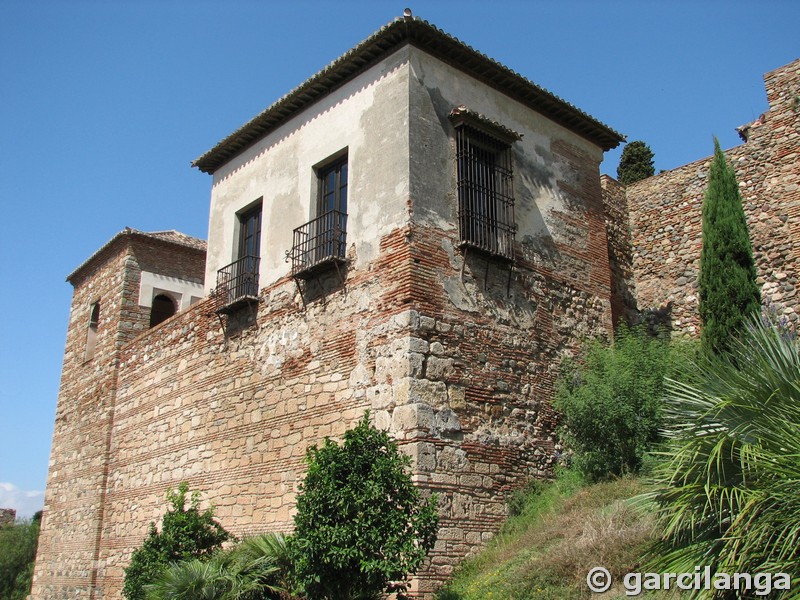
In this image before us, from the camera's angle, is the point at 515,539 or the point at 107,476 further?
the point at 107,476

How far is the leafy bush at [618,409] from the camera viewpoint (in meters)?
11.2

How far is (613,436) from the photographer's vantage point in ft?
36.8

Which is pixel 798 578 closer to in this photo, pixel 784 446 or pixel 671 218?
pixel 784 446

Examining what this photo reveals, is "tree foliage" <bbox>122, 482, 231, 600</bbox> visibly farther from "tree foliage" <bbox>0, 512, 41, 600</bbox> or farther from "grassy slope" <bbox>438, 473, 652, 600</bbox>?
"tree foliage" <bbox>0, 512, 41, 600</bbox>

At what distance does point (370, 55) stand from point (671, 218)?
7.41 m

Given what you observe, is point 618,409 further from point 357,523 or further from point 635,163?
point 635,163

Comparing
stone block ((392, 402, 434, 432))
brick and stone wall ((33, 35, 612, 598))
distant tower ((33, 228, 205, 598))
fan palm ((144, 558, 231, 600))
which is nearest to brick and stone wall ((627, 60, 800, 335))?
brick and stone wall ((33, 35, 612, 598))

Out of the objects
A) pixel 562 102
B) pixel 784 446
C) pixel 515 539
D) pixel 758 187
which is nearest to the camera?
pixel 784 446

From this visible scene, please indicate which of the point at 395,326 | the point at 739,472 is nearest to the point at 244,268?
the point at 395,326

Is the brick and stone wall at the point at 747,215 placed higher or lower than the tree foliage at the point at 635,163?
lower

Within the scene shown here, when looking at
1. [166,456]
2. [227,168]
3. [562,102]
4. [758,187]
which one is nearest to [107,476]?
[166,456]

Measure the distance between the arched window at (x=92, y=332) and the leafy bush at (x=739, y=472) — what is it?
16.9 metres

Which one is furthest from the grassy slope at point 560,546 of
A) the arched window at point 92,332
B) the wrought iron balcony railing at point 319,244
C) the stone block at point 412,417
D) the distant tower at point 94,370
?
the arched window at point 92,332

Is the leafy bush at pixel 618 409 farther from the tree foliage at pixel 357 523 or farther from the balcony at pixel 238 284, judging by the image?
the balcony at pixel 238 284
